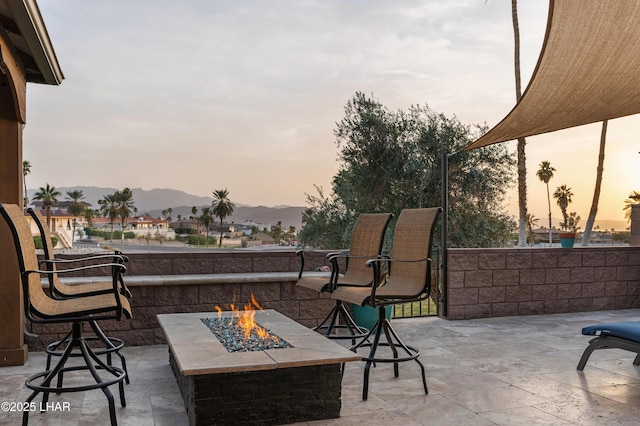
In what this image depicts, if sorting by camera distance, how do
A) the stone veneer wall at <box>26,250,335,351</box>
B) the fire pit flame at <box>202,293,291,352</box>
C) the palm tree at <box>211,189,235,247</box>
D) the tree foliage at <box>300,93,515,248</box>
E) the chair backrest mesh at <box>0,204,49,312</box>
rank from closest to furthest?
1. the chair backrest mesh at <box>0,204,49,312</box>
2. the fire pit flame at <box>202,293,291,352</box>
3. the stone veneer wall at <box>26,250,335,351</box>
4. the tree foliage at <box>300,93,515,248</box>
5. the palm tree at <box>211,189,235,247</box>

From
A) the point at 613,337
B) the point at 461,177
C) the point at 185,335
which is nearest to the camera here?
the point at 185,335

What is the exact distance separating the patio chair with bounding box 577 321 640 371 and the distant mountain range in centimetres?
921

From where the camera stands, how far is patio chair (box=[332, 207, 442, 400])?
11.8 feet

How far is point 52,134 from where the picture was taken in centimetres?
1441

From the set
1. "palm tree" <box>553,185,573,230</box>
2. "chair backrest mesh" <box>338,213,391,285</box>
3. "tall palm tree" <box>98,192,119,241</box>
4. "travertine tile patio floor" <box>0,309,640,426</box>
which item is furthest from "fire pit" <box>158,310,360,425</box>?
"palm tree" <box>553,185,573,230</box>

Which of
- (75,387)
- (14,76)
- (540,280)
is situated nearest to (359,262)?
(75,387)

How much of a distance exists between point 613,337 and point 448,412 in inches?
56.7

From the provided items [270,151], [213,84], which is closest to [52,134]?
[213,84]

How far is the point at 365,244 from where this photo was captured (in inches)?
179

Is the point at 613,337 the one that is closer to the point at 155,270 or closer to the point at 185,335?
the point at 185,335

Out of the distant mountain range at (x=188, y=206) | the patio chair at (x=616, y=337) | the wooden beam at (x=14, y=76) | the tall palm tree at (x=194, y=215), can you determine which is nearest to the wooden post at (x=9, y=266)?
the wooden beam at (x=14, y=76)

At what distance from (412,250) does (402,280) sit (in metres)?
0.24

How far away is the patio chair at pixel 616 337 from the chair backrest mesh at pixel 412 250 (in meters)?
1.25

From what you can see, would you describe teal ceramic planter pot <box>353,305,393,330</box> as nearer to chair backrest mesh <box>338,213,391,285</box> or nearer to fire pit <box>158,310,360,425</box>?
chair backrest mesh <box>338,213,391,285</box>
